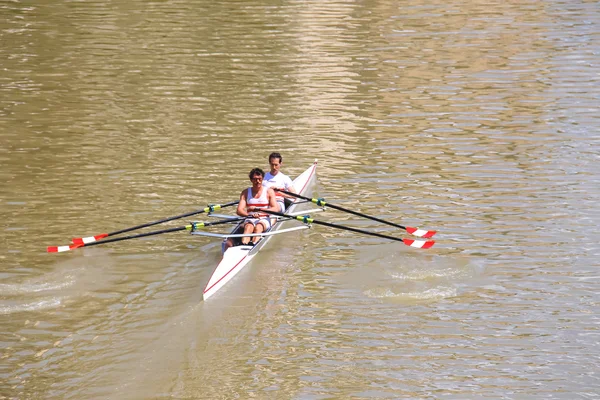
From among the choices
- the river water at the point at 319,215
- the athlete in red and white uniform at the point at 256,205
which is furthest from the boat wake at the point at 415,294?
the athlete in red and white uniform at the point at 256,205

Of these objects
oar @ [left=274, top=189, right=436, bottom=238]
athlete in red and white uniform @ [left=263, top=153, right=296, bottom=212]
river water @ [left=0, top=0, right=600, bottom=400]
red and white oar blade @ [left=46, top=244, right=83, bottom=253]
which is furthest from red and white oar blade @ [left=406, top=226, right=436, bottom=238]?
red and white oar blade @ [left=46, top=244, right=83, bottom=253]

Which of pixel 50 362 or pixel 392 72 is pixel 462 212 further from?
pixel 392 72

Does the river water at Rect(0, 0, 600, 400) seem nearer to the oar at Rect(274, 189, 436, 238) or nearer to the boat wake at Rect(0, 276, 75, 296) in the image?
the boat wake at Rect(0, 276, 75, 296)

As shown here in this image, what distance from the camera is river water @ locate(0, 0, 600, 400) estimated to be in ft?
39.2

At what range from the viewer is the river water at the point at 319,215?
1195cm

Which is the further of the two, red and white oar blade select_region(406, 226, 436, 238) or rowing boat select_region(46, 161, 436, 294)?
red and white oar blade select_region(406, 226, 436, 238)

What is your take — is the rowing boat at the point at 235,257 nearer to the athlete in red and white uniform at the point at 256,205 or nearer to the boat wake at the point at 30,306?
the athlete in red and white uniform at the point at 256,205

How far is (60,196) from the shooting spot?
61.5ft

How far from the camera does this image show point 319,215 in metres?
17.7

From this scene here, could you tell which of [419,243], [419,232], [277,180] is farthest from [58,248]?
[419,232]

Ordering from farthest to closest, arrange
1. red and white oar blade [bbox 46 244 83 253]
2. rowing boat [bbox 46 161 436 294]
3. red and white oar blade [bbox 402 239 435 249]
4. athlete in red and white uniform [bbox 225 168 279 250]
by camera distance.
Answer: athlete in red and white uniform [bbox 225 168 279 250]
red and white oar blade [bbox 402 239 435 249]
red and white oar blade [bbox 46 244 83 253]
rowing boat [bbox 46 161 436 294]

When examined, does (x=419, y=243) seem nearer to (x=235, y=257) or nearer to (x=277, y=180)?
(x=235, y=257)

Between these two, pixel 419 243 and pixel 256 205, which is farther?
pixel 256 205

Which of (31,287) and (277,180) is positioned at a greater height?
(277,180)
